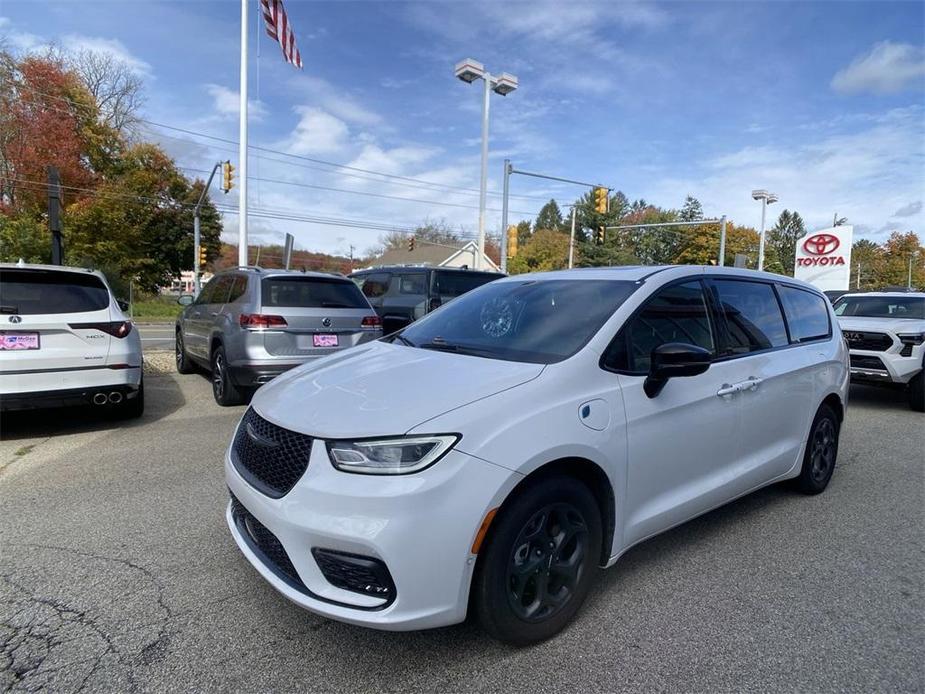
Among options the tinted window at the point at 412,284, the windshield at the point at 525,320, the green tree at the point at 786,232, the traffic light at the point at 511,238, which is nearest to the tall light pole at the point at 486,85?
the traffic light at the point at 511,238

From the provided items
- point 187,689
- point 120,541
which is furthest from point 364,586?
point 120,541

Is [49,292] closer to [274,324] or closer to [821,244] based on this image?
[274,324]

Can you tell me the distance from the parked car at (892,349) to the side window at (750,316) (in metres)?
5.19

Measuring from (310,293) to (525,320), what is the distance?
14.7 feet

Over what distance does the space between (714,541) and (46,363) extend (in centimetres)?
579

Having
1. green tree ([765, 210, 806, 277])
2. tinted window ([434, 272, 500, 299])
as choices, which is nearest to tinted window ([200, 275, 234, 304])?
tinted window ([434, 272, 500, 299])

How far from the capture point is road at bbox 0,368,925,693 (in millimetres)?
2350

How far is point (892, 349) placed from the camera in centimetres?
833

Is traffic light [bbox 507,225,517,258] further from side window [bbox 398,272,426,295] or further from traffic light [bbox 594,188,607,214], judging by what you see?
side window [bbox 398,272,426,295]

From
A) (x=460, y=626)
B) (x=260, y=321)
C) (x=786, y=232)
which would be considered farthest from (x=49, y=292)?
(x=786, y=232)

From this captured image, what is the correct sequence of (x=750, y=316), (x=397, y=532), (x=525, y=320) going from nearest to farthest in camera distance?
(x=397, y=532) → (x=525, y=320) → (x=750, y=316)

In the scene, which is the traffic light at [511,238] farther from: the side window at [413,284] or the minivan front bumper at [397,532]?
the minivan front bumper at [397,532]

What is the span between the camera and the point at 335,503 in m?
2.17

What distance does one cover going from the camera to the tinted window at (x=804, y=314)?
171 inches
